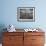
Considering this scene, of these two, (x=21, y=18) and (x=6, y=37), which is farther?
(x=21, y=18)

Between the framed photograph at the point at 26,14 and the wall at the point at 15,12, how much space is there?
0.32 ft

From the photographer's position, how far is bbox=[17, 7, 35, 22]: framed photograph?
14.1 feet

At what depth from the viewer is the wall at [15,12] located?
14.1 feet

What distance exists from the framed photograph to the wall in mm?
98

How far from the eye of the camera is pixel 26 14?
14.1ft

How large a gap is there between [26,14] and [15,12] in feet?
1.18

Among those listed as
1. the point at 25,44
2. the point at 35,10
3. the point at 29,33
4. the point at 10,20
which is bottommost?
the point at 25,44

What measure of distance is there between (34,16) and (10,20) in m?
0.79

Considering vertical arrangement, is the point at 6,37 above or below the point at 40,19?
below

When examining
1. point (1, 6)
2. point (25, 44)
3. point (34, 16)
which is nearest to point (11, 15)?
point (1, 6)

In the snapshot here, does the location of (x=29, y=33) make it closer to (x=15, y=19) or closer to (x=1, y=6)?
(x=15, y=19)

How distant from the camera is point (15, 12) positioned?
4297 millimetres

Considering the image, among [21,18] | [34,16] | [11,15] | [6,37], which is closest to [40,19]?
[34,16]

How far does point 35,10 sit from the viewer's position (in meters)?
4.30
